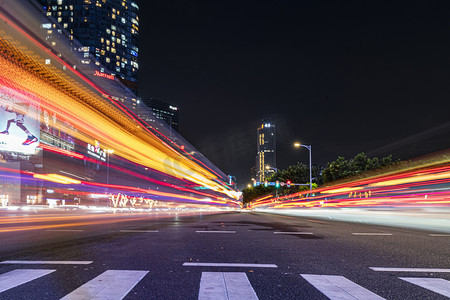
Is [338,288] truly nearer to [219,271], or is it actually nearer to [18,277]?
[219,271]

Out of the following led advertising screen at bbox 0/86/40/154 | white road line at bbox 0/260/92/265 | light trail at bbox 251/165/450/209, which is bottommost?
white road line at bbox 0/260/92/265

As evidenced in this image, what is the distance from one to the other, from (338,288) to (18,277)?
489cm

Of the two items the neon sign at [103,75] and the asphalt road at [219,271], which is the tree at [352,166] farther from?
the neon sign at [103,75]

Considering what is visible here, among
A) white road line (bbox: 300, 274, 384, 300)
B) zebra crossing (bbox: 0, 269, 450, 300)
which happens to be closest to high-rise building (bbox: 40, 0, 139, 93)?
zebra crossing (bbox: 0, 269, 450, 300)

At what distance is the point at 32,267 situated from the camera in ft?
19.0

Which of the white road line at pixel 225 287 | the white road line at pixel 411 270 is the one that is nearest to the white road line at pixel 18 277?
the white road line at pixel 225 287

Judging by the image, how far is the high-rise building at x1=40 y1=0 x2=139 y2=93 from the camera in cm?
16238

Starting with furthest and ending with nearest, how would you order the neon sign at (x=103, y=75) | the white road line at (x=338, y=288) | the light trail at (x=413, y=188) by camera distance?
the neon sign at (x=103, y=75)
the light trail at (x=413, y=188)
the white road line at (x=338, y=288)

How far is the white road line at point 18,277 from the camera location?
450 cm

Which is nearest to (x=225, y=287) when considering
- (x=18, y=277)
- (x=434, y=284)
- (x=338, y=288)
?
(x=338, y=288)

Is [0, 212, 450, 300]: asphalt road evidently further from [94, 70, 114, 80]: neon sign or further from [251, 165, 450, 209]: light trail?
[94, 70, 114, 80]: neon sign

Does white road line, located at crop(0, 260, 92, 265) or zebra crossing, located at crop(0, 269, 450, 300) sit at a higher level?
zebra crossing, located at crop(0, 269, 450, 300)

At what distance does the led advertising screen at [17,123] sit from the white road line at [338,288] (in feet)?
162

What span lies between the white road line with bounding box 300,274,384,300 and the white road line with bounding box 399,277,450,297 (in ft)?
3.24
